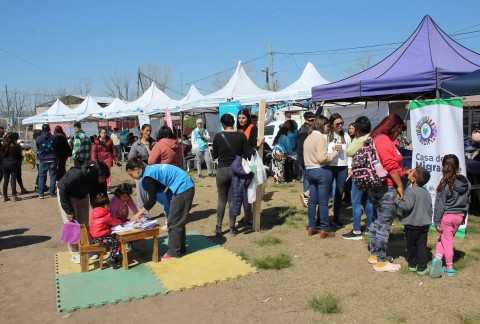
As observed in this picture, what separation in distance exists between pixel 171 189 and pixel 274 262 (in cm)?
153

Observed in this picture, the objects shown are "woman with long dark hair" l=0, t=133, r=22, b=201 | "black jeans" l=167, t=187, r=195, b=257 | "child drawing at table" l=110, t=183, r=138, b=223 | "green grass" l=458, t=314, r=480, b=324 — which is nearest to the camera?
"green grass" l=458, t=314, r=480, b=324

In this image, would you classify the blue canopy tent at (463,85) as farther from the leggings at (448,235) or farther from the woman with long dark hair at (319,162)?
the leggings at (448,235)

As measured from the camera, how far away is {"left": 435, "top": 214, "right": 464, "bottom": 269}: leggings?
4.29m

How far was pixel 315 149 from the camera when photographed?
5.45 metres

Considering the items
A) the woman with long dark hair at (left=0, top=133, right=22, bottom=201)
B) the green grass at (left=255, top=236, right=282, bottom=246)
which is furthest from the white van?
the green grass at (left=255, top=236, right=282, bottom=246)

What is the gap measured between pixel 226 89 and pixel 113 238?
11.9 m

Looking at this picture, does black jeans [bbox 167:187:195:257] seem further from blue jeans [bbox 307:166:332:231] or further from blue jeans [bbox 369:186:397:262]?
blue jeans [bbox 369:186:397:262]

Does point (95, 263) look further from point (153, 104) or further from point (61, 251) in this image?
point (153, 104)

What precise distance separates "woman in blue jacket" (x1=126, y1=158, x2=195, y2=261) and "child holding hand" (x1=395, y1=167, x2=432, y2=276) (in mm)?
2470

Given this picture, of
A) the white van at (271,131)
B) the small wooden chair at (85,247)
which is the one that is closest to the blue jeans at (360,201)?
the small wooden chair at (85,247)

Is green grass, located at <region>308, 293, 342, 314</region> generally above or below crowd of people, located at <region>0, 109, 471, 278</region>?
below

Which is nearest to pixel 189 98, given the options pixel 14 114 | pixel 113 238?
pixel 113 238

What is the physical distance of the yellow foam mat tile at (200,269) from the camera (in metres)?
4.54

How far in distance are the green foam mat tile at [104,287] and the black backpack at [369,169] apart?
238 centimetres
